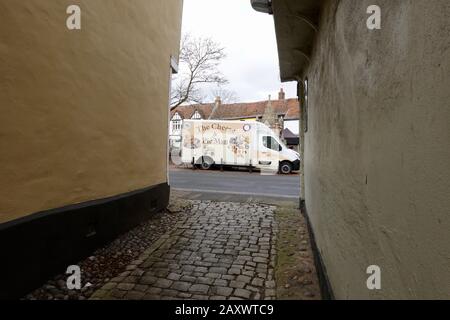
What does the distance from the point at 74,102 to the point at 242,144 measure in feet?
50.5

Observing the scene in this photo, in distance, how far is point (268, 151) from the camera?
18891mm

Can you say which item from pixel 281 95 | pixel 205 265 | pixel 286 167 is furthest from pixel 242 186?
pixel 281 95

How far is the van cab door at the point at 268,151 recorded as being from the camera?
1880 cm

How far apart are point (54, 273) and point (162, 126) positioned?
426 cm

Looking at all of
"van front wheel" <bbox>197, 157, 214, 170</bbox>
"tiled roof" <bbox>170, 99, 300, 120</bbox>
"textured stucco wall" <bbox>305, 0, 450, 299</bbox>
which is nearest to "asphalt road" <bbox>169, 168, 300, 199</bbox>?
"van front wheel" <bbox>197, 157, 214, 170</bbox>

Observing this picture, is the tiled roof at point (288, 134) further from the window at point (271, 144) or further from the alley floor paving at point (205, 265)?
the alley floor paving at point (205, 265)

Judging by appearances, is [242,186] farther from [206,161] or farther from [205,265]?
[205,265]

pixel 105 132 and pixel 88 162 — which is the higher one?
pixel 105 132

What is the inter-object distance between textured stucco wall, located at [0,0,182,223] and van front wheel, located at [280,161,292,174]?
1337 cm

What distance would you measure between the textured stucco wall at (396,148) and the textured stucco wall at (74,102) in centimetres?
302

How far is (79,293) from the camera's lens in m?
3.17

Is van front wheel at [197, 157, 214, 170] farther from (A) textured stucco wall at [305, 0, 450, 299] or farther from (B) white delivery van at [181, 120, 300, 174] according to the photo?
(A) textured stucco wall at [305, 0, 450, 299]
